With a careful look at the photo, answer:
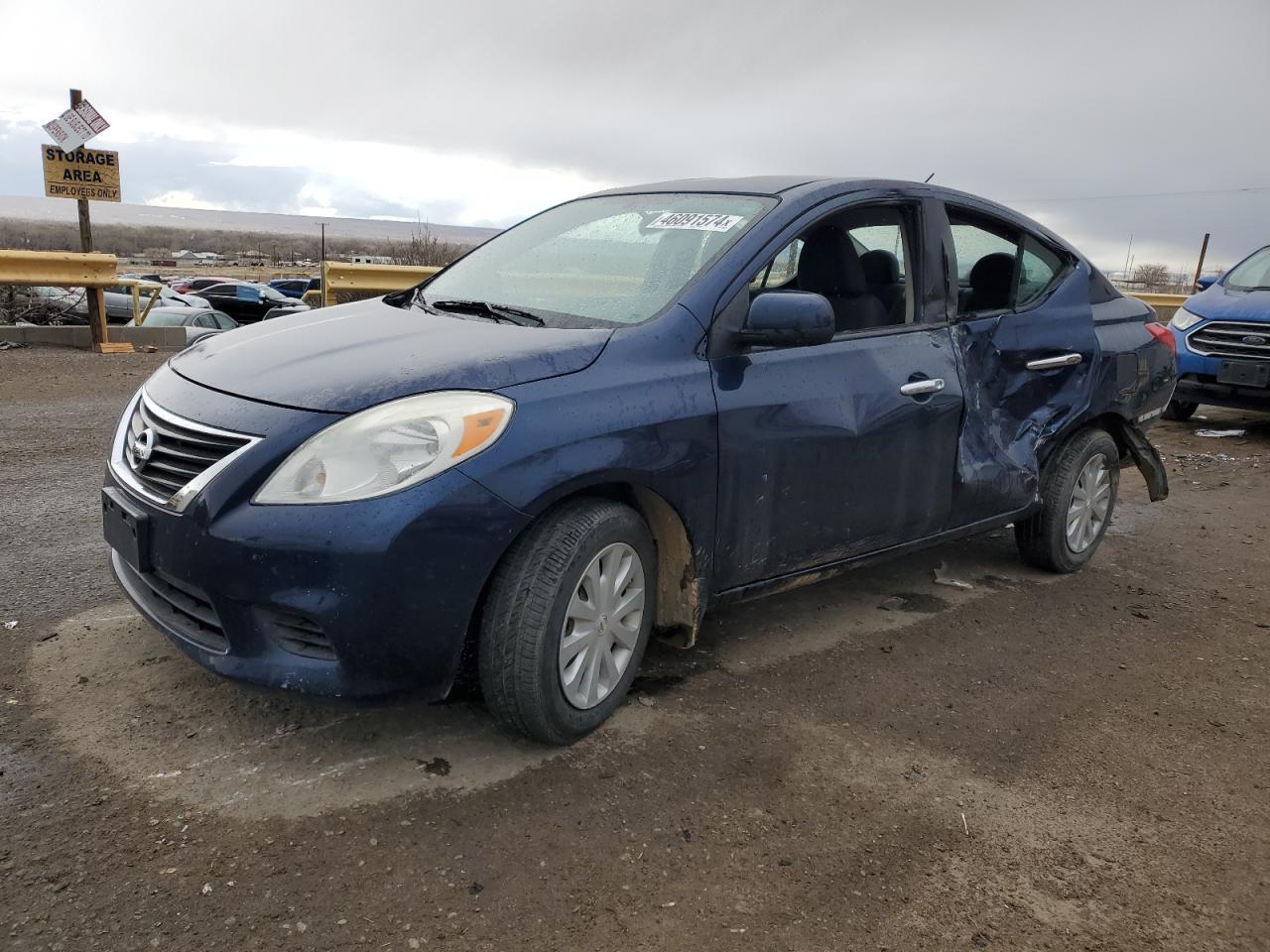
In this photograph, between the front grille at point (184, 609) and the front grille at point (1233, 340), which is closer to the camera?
the front grille at point (184, 609)

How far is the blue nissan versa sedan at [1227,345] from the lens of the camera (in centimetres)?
856

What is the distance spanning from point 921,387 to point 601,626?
1.59m

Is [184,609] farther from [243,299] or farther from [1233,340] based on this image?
[243,299]

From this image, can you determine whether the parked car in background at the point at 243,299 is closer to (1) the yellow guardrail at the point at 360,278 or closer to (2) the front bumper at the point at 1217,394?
(1) the yellow guardrail at the point at 360,278

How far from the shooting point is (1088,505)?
16.0 ft

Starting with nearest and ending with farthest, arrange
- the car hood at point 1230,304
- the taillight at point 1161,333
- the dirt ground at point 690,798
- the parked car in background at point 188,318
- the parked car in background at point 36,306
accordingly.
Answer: the dirt ground at point 690,798 < the taillight at point 1161,333 < the car hood at point 1230,304 < the parked car in background at point 36,306 < the parked car in background at point 188,318

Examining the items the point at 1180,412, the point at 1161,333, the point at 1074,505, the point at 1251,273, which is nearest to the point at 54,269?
the point at 1074,505

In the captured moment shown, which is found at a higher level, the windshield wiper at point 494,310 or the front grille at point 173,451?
the windshield wiper at point 494,310

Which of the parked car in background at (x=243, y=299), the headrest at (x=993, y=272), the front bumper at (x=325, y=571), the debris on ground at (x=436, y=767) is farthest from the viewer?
the parked car in background at (x=243, y=299)

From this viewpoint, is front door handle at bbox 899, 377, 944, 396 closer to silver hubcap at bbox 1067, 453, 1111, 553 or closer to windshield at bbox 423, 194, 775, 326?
windshield at bbox 423, 194, 775, 326

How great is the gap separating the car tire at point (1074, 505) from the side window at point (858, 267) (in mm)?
1280

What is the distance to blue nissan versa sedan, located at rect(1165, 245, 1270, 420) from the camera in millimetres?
8562

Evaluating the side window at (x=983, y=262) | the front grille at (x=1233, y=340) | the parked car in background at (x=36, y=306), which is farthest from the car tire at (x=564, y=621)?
the parked car in background at (x=36, y=306)

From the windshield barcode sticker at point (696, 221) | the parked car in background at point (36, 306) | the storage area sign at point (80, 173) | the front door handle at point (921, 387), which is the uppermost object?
the storage area sign at point (80, 173)
